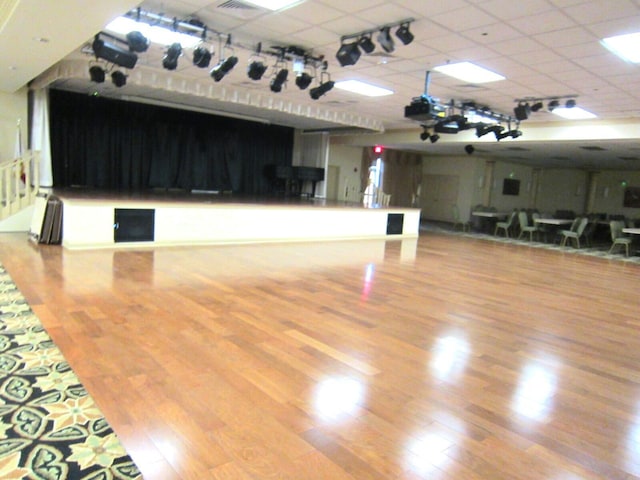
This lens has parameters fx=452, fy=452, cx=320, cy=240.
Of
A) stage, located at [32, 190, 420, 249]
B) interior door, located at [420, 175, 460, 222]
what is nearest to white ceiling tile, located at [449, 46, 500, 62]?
stage, located at [32, 190, 420, 249]

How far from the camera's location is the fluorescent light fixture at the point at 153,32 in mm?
5703

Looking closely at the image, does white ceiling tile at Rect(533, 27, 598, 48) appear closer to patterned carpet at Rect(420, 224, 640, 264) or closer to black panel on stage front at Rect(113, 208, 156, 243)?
black panel on stage front at Rect(113, 208, 156, 243)

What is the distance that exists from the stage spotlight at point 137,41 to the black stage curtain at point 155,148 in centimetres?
582

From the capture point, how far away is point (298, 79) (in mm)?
6594

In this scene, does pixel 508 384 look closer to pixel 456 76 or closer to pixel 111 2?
pixel 111 2

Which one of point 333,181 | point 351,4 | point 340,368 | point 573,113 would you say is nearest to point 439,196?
point 333,181

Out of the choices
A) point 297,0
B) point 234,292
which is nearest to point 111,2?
point 297,0

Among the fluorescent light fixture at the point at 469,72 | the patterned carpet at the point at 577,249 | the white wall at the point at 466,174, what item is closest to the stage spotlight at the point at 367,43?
the fluorescent light fixture at the point at 469,72

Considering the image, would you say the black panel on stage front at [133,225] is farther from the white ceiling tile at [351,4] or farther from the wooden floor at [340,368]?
the white ceiling tile at [351,4]

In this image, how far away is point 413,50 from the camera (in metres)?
5.83

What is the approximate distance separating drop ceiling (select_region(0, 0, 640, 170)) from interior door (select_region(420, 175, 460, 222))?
21.9 feet

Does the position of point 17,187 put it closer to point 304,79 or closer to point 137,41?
point 137,41

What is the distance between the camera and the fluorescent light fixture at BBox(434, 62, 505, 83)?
6395 millimetres

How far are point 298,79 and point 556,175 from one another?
16.2 m
